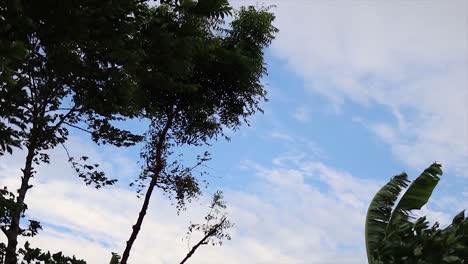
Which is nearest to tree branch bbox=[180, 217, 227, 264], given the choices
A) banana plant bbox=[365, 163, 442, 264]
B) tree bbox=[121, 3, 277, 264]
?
tree bbox=[121, 3, 277, 264]

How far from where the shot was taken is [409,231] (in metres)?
9.45

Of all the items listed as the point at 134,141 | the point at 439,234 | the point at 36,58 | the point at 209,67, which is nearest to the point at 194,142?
the point at 209,67

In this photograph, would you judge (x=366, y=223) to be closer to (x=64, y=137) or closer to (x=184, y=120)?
(x=64, y=137)

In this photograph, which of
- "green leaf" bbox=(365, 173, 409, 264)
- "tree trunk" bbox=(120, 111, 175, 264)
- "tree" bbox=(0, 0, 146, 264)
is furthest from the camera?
"tree trunk" bbox=(120, 111, 175, 264)

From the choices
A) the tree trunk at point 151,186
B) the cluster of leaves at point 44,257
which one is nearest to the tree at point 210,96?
the tree trunk at point 151,186

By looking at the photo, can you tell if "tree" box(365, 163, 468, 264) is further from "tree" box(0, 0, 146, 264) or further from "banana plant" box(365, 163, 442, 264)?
"tree" box(0, 0, 146, 264)

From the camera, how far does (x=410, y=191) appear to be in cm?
1009

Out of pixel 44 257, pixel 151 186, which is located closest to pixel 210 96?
pixel 151 186

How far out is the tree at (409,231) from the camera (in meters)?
8.80

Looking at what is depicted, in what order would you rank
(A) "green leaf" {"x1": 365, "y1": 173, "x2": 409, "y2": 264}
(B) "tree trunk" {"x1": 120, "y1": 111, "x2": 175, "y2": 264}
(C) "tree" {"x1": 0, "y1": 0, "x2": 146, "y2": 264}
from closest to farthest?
(C) "tree" {"x1": 0, "y1": 0, "x2": 146, "y2": 264} → (A) "green leaf" {"x1": 365, "y1": 173, "x2": 409, "y2": 264} → (B) "tree trunk" {"x1": 120, "y1": 111, "x2": 175, "y2": 264}

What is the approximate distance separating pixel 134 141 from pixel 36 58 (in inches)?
119

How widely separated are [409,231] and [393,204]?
0.79 meters

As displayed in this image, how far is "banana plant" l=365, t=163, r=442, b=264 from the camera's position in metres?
9.86

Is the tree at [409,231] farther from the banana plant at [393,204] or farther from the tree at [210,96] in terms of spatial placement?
the tree at [210,96]
